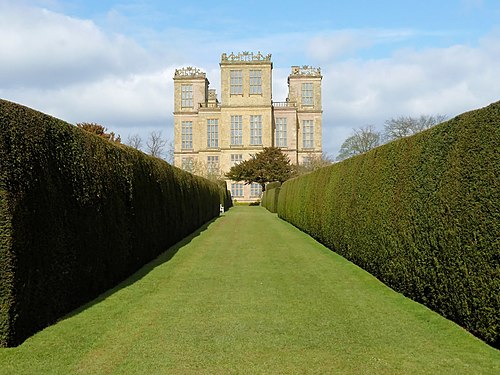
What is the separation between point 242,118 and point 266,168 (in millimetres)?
11179

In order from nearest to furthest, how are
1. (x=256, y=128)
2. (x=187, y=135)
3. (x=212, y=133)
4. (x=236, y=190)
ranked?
(x=256, y=128) → (x=236, y=190) → (x=212, y=133) → (x=187, y=135)

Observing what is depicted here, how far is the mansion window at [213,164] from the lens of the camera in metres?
57.6

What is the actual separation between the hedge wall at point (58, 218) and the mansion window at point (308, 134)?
55049 mm

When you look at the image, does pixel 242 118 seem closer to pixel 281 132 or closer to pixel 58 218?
pixel 281 132

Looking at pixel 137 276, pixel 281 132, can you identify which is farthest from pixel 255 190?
pixel 137 276

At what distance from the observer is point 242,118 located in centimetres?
6041

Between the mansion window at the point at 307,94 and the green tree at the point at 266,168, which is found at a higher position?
the mansion window at the point at 307,94

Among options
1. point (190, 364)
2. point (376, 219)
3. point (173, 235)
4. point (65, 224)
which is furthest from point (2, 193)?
point (173, 235)

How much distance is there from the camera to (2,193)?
475cm

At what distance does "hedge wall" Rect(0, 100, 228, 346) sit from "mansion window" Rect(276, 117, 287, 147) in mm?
53236

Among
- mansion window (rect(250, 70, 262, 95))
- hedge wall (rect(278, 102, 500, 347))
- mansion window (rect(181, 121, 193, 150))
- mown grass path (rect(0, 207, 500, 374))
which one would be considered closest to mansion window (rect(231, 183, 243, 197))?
mansion window (rect(181, 121, 193, 150))

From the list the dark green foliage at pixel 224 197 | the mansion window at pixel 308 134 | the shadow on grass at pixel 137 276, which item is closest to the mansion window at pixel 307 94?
the mansion window at pixel 308 134

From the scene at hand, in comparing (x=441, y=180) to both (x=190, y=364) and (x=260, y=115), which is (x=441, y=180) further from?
(x=260, y=115)

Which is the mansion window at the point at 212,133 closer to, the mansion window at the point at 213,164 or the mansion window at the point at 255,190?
the mansion window at the point at 213,164
